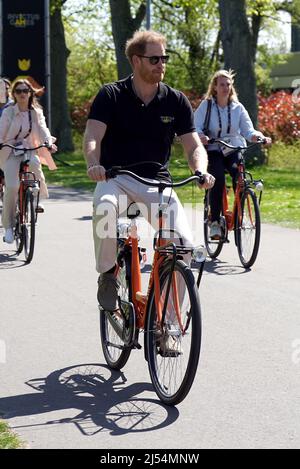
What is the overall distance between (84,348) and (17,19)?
69.1 feet

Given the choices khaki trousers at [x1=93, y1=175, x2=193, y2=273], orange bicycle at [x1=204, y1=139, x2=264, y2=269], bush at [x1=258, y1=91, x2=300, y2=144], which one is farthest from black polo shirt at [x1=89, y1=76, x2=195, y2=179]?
bush at [x1=258, y1=91, x2=300, y2=144]

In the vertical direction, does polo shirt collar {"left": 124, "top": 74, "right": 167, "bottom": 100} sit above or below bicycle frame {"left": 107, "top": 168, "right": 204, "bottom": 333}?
above

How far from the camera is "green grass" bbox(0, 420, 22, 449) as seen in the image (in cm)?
513

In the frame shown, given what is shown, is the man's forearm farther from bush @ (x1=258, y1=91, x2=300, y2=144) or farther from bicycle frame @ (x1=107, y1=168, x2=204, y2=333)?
bush @ (x1=258, y1=91, x2=300, y2=144)

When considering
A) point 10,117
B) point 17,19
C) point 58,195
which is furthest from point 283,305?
point 17,19

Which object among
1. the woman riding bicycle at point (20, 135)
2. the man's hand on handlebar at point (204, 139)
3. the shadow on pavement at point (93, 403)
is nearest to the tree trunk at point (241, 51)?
the woman riding bicycle at point (20, 135)

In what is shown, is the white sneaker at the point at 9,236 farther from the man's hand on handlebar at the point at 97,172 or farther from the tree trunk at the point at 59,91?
the tree trunk at the point at 59,91

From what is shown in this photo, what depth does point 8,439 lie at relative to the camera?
17.1 feet

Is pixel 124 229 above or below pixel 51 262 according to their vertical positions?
above

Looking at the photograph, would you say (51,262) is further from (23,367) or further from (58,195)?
(58,195)

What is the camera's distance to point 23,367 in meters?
6.86

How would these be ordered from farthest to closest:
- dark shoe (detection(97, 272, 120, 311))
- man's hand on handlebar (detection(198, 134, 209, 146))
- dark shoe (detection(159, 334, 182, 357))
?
man's hand on handlebar (detection(198, 134, 209, 146)) → dark shoe (detection(97, 272, 120, 311)) → dark shoe (detection(159, 334, 182, 357))

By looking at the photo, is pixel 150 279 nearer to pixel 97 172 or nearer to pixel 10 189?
pixel 97 172

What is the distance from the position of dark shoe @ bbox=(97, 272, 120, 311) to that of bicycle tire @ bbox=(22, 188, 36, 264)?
16.0 ft
